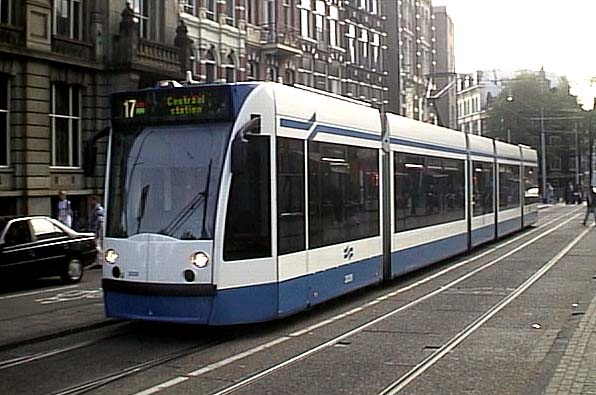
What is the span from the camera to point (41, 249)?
67.1 feet

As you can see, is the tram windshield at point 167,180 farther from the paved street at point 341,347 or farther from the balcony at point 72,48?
the balcony at point 72,48

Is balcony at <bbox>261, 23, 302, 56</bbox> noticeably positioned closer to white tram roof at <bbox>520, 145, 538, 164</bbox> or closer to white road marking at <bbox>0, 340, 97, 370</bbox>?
white tram roof at <bbox>520, 145, 538, 164</bbox>

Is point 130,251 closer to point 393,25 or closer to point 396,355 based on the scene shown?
point 396,355

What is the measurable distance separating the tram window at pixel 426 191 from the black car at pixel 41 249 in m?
7.34

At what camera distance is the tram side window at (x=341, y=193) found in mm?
14062

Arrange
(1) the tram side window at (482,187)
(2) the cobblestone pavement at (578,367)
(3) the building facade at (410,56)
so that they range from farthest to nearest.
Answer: (3) the building facade at (410,56) < (1) the tram side window at (482,187) < (2) the cobblestone pavement at (578,367)

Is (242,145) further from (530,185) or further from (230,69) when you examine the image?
(230,69)

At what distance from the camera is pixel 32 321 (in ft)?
47.5

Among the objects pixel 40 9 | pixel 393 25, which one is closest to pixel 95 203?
pixel 40 9

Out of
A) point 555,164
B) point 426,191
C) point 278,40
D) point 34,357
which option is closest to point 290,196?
point 34,357

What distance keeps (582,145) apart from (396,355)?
99082 millimetres

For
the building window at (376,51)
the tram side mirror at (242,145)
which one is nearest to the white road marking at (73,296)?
the tram side mirror at (242,145)

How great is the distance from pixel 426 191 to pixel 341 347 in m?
9.33

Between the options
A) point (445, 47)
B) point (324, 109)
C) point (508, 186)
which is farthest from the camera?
point (445, 47)
